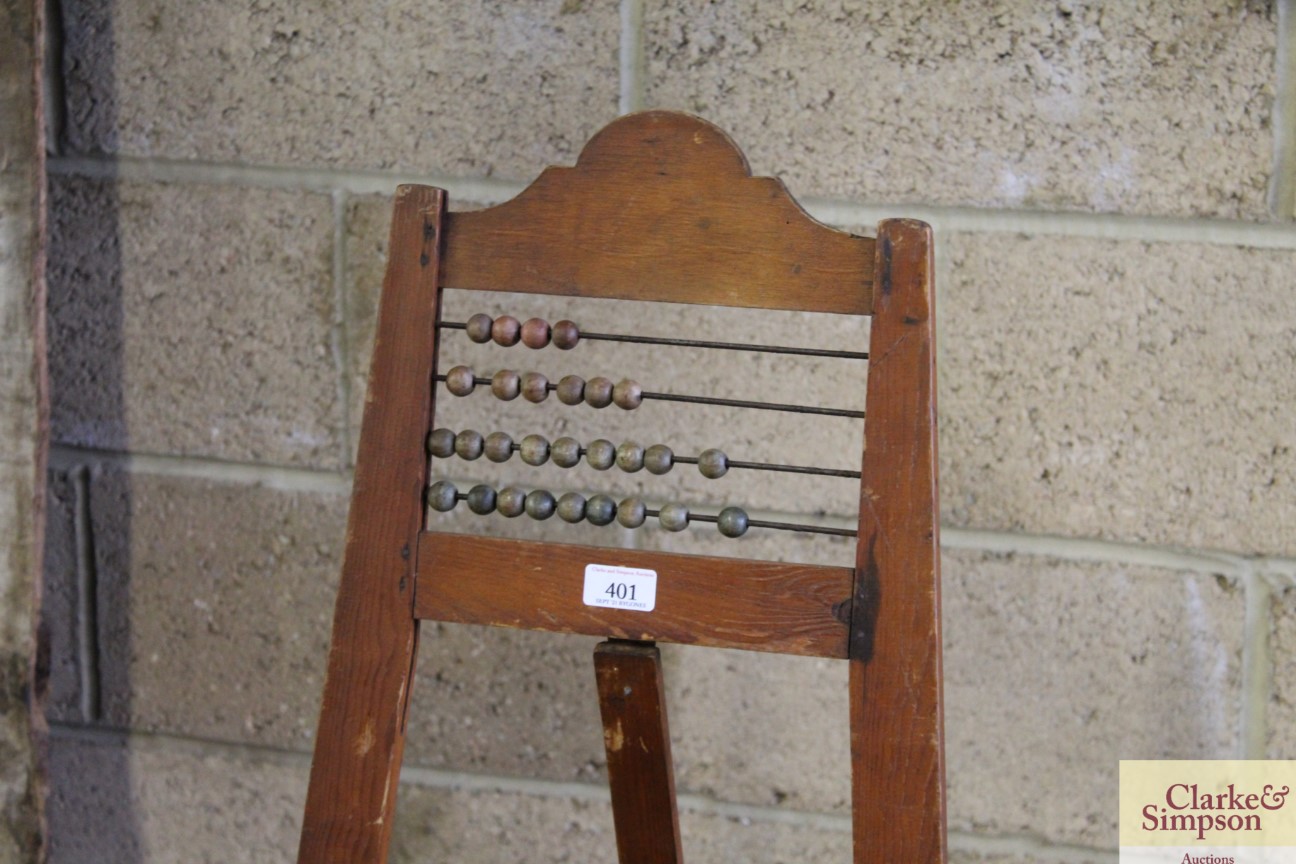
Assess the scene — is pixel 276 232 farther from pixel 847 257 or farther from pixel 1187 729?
pixel 1187 729

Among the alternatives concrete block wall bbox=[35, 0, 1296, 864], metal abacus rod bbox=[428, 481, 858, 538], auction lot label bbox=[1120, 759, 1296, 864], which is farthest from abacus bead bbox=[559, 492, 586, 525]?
auction lot label bbox=[1120, 759, 1296, 864]

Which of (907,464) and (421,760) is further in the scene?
(421,760)

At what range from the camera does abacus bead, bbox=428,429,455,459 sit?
105cm

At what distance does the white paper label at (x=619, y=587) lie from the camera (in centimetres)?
101

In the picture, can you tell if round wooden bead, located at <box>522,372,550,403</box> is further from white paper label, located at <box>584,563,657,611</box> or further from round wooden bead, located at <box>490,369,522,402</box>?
white paper label, located at <box>584,563,657,611</box>

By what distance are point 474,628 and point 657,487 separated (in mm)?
285

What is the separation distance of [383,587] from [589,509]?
0.60 feet

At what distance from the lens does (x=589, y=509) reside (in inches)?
41.9

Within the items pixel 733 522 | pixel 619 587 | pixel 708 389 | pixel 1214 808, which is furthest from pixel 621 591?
pixel 1214 808

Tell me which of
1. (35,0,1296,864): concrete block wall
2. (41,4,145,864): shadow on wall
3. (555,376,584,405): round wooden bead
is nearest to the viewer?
(555,376,584,405): round wooden bead

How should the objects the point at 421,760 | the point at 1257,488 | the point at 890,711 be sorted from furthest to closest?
the point at 421,760
the point at 1257,488
the point at 890,711

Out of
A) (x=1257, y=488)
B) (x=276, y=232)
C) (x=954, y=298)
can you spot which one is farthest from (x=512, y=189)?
(x=1257, y=488)

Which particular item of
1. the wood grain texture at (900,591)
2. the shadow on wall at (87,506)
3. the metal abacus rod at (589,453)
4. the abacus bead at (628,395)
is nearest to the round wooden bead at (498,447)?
the metal abacus rod at (589,453)

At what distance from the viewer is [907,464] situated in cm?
96
